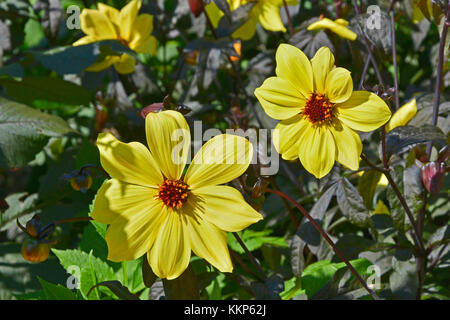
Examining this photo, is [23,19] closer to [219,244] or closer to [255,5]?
[255,5]

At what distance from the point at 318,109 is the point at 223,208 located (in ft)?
0.71

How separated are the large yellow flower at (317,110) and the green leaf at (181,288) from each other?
24cm

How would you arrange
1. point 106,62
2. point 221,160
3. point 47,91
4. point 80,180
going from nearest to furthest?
point 221,160 < point 80,180 < point 106,62 < point 47,91

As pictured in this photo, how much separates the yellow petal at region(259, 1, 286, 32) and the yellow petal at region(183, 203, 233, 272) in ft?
2.10

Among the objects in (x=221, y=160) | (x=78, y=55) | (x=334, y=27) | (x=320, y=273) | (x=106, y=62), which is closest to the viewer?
(x=221, y=160)

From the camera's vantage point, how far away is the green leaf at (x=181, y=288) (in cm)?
88

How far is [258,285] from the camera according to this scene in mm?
997

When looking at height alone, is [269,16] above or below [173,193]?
above

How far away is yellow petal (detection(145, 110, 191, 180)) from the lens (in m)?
0.82

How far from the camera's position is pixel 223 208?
0.83 meters

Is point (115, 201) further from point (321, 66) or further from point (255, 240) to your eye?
point (255, 240)

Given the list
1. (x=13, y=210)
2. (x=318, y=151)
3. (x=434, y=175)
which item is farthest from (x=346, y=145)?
(x=13, y=210)

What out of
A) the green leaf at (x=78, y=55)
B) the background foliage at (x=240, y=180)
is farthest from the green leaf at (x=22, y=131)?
the green leaf at (x=78, y=55)
